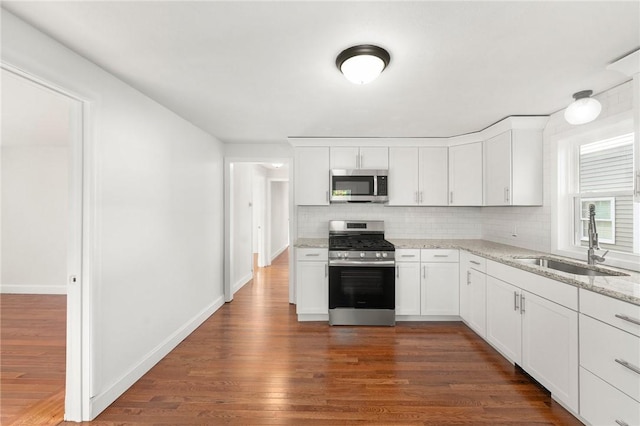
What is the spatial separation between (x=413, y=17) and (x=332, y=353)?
8.95 feet

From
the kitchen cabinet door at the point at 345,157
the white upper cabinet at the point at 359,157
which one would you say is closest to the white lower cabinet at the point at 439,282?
the white upper cabinet at the point at 359,157

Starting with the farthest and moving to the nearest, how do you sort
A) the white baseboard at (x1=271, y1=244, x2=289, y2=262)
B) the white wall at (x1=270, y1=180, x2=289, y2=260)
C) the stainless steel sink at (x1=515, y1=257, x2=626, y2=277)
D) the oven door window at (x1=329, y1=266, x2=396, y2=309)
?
the white wall at (x1=270, y1=180, x2=289, y2=260) < the white baseboard at (x1=271, y1=244, x2=289, y2=262) < the oven door window at (x1=329, y1=266, x2=396, y2=309) < the stainless steel sink at (x1=515, y1=257, x2=626, y2=277)

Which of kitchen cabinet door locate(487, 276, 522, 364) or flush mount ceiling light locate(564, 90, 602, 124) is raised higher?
flush mount ceiling light locate(564, 90, 602, 124)

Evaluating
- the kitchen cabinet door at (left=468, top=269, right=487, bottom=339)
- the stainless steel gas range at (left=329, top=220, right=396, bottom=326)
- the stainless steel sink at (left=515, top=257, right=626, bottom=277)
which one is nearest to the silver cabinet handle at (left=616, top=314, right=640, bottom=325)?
the stainless steel sink at (left=515, top=257, right=626, bottom=277)

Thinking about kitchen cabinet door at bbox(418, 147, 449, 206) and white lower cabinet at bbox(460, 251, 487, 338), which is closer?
white lower cabinet at bbox(460, 251, 487, 338)

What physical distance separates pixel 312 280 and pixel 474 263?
6.12ft

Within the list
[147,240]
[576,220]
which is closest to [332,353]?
[147,240]

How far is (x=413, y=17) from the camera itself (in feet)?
4.67

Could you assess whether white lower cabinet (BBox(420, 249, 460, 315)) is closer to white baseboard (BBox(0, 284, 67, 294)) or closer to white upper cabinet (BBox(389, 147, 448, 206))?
white upper cabinet (BBox(389, 147, 448, 206))

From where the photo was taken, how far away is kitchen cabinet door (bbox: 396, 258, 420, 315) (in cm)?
354

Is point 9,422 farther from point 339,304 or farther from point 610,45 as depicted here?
point 610,45

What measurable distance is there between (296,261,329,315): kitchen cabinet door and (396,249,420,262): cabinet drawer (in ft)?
2.97

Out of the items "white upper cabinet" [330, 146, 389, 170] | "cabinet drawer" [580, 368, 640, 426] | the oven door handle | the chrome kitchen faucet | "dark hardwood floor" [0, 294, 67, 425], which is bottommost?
"dark hardwood floor" [0, 294, 67, 425]

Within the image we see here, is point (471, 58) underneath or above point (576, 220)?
above
